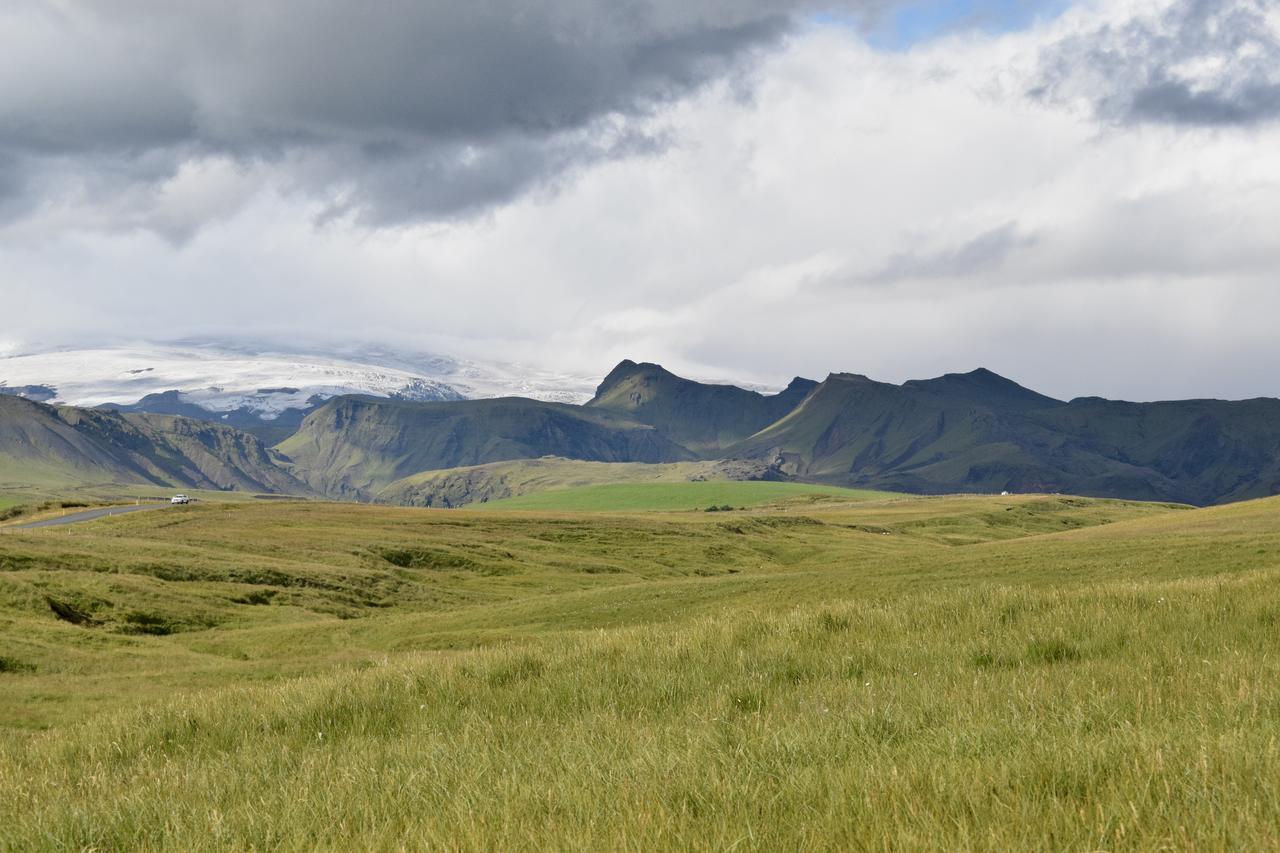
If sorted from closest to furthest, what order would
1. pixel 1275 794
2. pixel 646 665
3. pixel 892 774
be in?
1. pixel 1275 794
2. pixel 892 774
3. pixel 646 665

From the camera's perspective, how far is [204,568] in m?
69.8

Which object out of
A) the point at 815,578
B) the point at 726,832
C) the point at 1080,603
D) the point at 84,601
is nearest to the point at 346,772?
the point at 726,832

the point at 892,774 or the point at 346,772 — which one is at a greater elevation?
the point at 892,774

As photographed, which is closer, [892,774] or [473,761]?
[892,774]

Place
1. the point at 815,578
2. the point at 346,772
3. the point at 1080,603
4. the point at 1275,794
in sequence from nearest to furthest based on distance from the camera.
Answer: the point at 1275,794, the point at 346,772, the point at 1080,603, the point at 815,578

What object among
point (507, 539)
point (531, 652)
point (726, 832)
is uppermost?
point (726, 832)

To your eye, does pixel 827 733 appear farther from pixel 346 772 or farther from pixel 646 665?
pixel 646 665

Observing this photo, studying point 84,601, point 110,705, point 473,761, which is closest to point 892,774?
point 473,761

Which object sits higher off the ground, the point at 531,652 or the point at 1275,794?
the point at 1275,794

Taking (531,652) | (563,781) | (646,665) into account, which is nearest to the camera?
(563,781)

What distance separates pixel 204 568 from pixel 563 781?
7079cm

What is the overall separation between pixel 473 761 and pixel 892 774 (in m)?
3.54

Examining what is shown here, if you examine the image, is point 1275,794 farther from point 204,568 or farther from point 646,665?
point 204,568

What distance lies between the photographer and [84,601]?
54.9 meters
